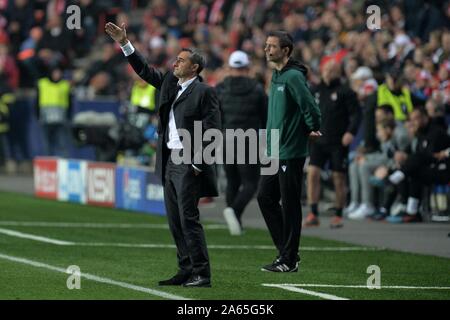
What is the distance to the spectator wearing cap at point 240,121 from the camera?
18047 mm

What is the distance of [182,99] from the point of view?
12.4 m

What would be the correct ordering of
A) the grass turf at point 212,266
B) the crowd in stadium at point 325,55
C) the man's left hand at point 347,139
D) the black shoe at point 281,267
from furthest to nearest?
the crowd in stadium at point 325,55
the man's left hand at point 347,139
the black shoe at point 281,267
the grass turf at point 212,266

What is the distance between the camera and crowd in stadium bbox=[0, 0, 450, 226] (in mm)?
20094

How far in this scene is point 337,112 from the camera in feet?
63.6

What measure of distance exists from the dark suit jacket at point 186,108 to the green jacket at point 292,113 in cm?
153

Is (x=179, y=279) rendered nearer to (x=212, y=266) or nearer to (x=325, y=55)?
(x=212, y=266)

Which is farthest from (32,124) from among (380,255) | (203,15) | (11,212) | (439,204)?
(380,255)

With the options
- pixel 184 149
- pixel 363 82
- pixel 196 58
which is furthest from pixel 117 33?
pixel 363 82

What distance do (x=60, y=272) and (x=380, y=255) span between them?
4008 mm

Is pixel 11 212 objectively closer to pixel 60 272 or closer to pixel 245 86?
pixel 245 86

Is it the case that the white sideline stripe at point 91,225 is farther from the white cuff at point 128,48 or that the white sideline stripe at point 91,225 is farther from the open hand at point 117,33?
the open hand at point 117,33

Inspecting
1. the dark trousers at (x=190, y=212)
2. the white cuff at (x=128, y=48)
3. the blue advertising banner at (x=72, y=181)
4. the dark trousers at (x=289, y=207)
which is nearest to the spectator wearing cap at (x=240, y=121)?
the dark trousers at (x=289, y=207)

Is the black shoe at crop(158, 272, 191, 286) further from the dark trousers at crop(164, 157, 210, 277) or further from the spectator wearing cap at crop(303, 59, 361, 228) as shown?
the spectator wearing cap at crop(303, 59, 361, 228)

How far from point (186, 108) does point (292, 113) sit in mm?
1916
